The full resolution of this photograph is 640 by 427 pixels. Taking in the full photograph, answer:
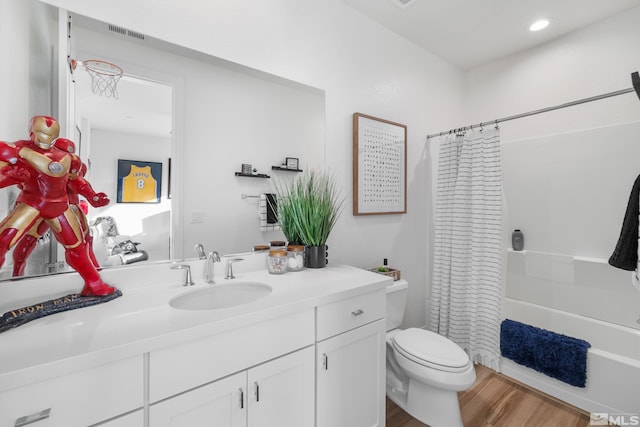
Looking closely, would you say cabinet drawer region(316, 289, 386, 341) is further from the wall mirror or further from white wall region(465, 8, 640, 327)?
white wall region(465, 8, 640, 327)

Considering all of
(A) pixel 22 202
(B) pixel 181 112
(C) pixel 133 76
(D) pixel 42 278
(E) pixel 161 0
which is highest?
(E) pixel 161 0

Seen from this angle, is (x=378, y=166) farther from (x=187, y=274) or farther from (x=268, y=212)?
(x=187, y=274)

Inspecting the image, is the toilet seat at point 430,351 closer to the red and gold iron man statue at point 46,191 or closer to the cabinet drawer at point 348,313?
the cabinet drawer at point 348,313

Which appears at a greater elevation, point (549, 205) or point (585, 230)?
point (549, 205)

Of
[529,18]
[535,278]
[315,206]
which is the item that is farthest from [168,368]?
[529,18]

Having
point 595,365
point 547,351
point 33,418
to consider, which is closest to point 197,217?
point 33,418

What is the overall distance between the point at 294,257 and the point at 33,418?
3.33 feet

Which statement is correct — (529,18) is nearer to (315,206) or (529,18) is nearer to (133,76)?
(315,206)

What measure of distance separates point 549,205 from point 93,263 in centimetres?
293

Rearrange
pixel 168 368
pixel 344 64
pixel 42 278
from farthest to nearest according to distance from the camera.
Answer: pixel 344 64
pixel 42 278
pixel 168 368

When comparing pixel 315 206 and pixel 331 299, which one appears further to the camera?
pixel 315 206

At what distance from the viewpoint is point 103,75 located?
1131 mm

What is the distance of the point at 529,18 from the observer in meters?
1.95

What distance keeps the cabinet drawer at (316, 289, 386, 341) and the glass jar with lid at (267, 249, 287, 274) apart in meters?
0.37
